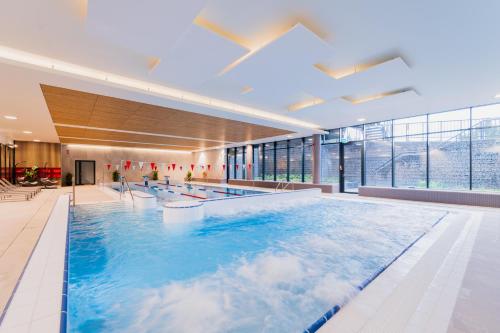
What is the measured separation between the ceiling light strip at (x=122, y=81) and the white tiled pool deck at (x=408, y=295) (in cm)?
306

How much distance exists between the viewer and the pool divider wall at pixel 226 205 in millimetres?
5441

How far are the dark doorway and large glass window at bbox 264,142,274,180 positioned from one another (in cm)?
1193

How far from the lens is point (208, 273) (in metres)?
2.93

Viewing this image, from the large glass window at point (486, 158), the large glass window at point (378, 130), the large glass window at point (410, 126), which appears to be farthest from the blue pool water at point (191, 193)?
the large glass window at point (486, 158)

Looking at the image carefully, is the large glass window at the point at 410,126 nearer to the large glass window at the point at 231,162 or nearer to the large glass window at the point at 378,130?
the large glass window at the point at 378,130

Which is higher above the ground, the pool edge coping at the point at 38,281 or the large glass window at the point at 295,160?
the large glass window at the point at 295,160

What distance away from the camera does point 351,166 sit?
10.4m

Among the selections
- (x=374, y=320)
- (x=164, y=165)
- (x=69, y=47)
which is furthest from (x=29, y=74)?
(x=164, y=165)

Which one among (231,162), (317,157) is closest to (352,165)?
(317,157)

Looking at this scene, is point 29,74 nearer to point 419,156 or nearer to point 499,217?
point 499,217

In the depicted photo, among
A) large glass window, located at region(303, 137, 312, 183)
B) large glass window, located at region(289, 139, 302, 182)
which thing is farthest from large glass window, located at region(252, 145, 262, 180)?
large glass window, located at region(303, 137, 312, 183)

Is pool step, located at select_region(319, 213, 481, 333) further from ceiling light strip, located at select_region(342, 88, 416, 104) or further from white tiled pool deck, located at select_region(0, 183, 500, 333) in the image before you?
ceiling light strip, located at select_region(342, 88, 416, 104)

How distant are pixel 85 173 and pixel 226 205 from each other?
1334 cm

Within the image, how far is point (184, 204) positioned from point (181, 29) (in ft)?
13.3
